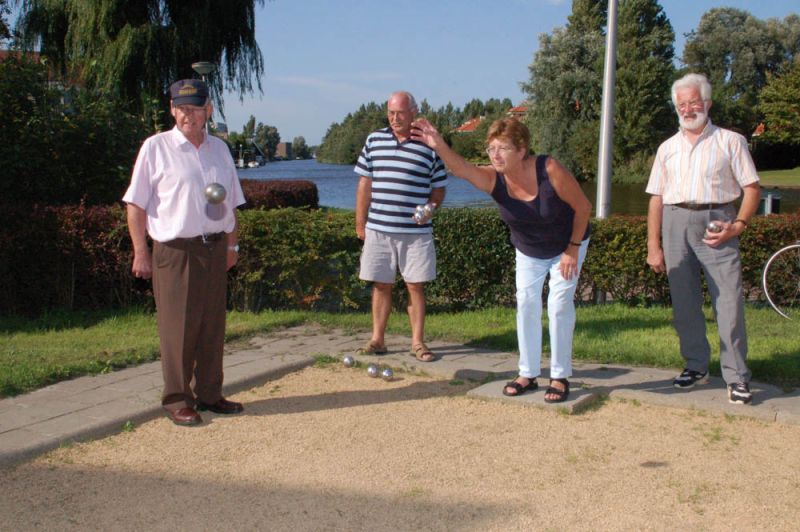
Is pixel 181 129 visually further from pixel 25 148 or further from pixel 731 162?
pixel 25 148

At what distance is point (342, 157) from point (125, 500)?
123521 mm

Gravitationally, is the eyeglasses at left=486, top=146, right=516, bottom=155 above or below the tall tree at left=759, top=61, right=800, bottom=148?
below

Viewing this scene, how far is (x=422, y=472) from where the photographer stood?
13.1 feet

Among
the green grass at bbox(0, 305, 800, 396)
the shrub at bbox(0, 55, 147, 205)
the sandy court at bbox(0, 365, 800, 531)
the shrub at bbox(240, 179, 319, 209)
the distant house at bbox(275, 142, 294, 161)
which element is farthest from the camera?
the distant house at bbox(275, 142, 294, 161)

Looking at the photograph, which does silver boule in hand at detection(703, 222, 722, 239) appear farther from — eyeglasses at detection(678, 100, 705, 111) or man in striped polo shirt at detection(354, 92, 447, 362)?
man in striped polo shirt at detection(354, 92, 447, 362)

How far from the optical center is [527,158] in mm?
4805

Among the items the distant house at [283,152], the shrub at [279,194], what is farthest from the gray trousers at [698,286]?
the distant house at [283,152]

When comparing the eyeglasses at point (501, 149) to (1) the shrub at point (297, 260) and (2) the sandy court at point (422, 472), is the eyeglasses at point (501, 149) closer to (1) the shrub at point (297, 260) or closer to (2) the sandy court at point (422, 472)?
(2) the sandy court at point (422, 472)

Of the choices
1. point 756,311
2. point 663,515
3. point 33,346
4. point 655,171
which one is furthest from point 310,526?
point 756,311

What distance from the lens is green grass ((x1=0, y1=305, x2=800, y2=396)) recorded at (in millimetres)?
5750

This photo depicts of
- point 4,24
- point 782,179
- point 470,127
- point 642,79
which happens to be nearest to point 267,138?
point 470,127

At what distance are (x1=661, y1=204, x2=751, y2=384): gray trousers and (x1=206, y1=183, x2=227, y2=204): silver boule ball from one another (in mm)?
2826

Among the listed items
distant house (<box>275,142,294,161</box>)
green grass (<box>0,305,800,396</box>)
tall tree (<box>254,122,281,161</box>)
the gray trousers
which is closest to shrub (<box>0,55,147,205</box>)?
green grass (<box>0,305,800,396</box>)

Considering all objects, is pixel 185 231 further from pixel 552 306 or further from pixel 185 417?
pixel 552 306
